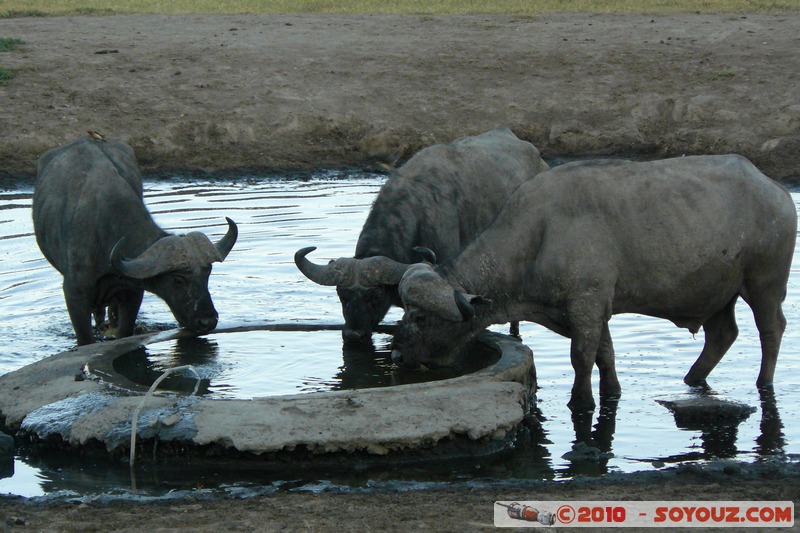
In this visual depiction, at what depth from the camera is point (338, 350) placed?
9.21 m

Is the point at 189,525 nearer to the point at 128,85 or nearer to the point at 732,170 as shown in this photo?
the point at 732,170

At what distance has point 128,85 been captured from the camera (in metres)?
20.5

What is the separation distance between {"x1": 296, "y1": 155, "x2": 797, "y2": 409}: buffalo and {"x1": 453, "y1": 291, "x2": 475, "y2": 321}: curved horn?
5 centimetres

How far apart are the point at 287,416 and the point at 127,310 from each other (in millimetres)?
3147

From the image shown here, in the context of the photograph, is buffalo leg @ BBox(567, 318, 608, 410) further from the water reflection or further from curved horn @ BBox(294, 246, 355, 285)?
curved horn @ BBox(294, 246, 355, 285)

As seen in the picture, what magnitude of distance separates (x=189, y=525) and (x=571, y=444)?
269cm

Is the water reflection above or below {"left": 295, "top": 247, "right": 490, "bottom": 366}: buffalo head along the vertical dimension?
below

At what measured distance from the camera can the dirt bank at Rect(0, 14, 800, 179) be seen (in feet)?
62.5

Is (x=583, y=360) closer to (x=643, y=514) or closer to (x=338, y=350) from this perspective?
(x=338, y=350)

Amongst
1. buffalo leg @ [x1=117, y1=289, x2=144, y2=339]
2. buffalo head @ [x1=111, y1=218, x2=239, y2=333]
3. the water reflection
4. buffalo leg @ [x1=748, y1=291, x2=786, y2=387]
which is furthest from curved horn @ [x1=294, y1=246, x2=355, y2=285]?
buffalo leg @ [x1=748, y1=291, x2=786, y2=387]

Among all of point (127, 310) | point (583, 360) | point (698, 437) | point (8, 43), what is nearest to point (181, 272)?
point (127, 310)

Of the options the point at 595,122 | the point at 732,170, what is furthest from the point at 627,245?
the point at 595,122

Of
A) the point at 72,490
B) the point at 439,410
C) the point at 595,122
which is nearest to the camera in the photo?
the point at 72,490

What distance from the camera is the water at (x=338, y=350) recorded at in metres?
7.15
